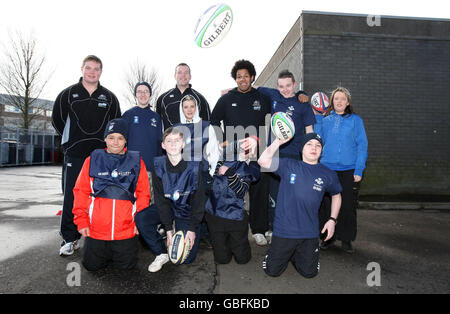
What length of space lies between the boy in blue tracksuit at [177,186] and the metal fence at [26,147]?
1919 centimetres

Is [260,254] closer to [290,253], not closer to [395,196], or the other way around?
[290,253]

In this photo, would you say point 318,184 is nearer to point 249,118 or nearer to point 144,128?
point 249,118

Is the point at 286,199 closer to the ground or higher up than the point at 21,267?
higher up

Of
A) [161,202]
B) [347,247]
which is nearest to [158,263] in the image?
[161,202]

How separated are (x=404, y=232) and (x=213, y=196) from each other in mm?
3462

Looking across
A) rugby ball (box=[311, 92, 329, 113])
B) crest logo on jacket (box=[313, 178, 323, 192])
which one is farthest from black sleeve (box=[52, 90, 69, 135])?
rugby ball (box=[311, 92, 329, 113])

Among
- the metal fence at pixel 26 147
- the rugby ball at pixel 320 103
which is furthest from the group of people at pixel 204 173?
the metal fence at pixel 26 147

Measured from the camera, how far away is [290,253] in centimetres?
306

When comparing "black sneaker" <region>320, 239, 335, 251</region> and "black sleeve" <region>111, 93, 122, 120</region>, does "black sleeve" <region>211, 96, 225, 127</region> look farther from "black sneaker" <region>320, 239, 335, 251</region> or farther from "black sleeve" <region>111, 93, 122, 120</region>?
"black sneaker" <region>320, 239, 335, 251</region>

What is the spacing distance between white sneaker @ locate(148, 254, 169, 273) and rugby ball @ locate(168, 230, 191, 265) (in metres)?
0.20

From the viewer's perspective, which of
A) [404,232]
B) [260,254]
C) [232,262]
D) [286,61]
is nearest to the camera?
[232,262]

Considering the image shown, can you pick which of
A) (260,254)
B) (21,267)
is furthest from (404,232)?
(21,267)

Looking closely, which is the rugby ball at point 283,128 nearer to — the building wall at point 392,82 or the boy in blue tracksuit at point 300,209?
the boy in blue tracksuit at point 300,209

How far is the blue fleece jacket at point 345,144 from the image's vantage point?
388cm
